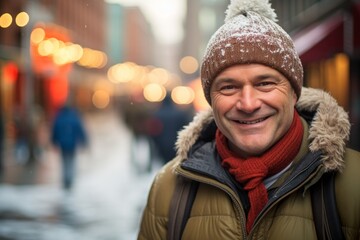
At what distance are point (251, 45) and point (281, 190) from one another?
0.57m

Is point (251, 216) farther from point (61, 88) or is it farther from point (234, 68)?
point (61, 88)

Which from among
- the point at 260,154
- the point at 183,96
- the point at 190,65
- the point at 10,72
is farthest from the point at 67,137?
the point at 190,65

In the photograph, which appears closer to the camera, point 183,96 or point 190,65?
Result: point 183,96

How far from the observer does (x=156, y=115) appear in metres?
10.3

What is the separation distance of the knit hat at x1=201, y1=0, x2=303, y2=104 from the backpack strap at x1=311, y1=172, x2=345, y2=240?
1.36ft

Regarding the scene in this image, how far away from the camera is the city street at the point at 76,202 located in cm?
779

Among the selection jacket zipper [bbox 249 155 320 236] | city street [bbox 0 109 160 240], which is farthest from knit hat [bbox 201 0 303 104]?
city street [bbox 0 109 160 240]

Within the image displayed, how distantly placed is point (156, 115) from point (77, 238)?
11.4 feet

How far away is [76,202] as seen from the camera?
10.2 meters

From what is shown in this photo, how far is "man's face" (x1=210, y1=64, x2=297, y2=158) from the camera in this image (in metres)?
2.06

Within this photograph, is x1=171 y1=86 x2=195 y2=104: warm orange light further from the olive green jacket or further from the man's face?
the man's face

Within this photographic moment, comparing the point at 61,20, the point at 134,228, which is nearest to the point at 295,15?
the point at 134,228

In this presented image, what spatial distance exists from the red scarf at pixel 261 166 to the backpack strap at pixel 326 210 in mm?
179

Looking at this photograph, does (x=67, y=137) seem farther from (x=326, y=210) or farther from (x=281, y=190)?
(x=326, y=210)
